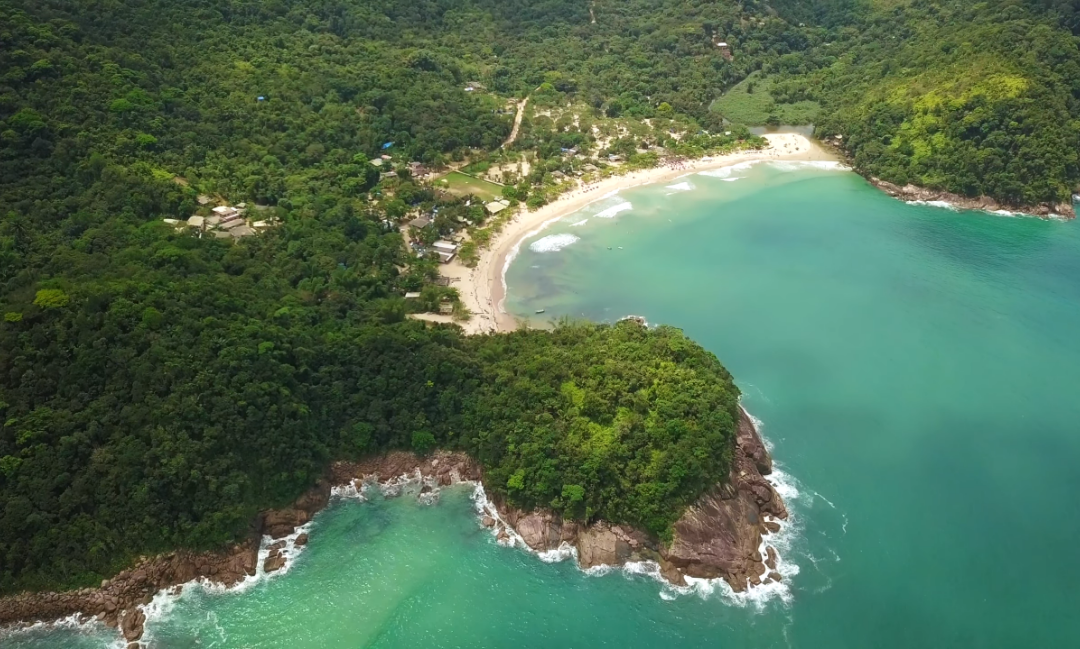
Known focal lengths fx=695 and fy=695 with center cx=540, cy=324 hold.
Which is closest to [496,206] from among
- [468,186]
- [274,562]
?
[468,186]

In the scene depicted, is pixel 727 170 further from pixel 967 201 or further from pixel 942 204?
pixel 967 201

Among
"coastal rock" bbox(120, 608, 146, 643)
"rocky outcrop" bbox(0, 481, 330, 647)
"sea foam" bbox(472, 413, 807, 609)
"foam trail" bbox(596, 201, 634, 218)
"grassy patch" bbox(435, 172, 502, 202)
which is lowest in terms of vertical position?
"sea foam" bbox(472, 413, 807, 609)

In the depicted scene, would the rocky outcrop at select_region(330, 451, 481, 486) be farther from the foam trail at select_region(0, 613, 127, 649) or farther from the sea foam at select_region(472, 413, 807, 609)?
the foam trail at select_region(0, 613, 127, 649)

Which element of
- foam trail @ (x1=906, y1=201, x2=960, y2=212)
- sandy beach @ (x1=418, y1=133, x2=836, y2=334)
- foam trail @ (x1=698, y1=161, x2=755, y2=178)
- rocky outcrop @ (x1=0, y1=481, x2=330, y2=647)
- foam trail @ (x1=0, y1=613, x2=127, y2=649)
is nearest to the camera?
foam trail @ (x1=0, y1=613, x2=127, y2=649)

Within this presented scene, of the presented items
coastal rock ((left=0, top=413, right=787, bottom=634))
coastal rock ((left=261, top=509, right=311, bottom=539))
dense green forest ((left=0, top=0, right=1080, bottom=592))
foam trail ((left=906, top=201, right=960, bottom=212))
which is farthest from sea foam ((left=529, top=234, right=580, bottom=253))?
foam trail ((left=906, top=201, right=960, bottom=212))

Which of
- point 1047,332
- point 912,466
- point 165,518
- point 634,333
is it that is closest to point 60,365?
point 165,518

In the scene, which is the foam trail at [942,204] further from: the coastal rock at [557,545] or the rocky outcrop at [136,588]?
the rocky outcrop at [136,588]

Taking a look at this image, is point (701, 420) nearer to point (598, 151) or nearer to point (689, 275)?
point (689, 275)

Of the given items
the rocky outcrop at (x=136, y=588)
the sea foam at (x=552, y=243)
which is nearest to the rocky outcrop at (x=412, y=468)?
the rocky outcrop at (x=136, y=588)
